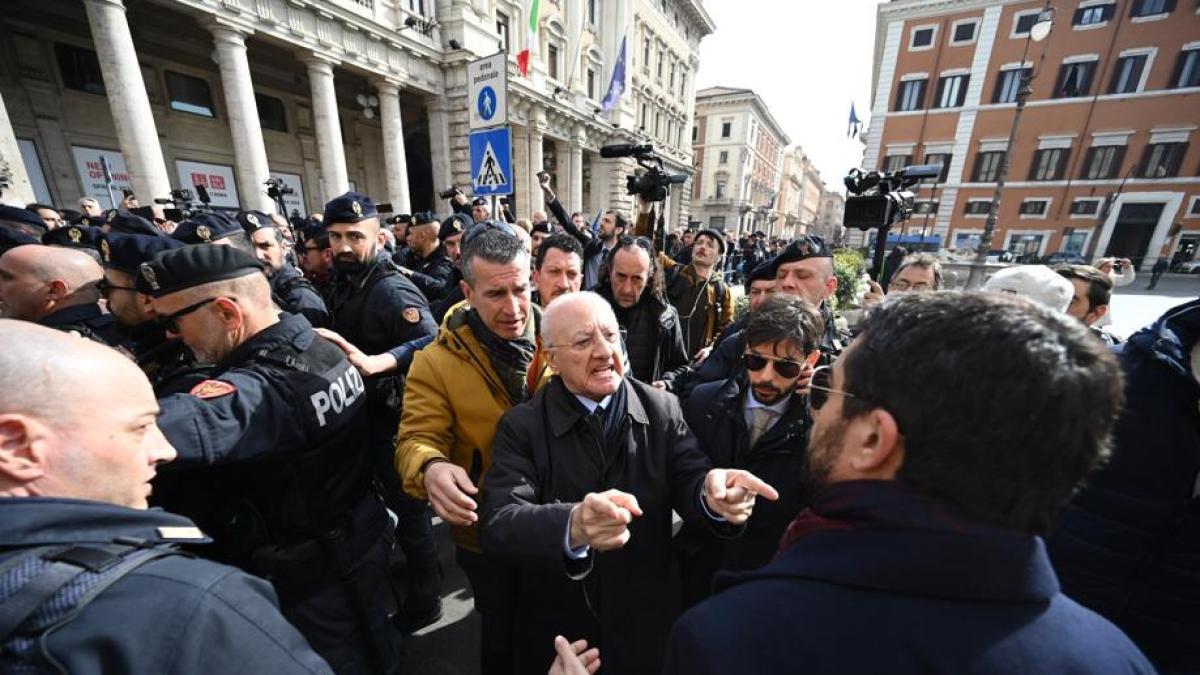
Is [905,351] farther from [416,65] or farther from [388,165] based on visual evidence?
[416,65]

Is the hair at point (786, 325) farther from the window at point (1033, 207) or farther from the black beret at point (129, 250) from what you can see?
the window at point (1033, 207)

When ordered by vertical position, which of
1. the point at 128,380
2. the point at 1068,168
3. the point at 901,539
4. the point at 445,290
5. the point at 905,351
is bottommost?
the point at 445,290

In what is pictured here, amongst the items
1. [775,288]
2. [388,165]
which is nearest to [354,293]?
[775,288]

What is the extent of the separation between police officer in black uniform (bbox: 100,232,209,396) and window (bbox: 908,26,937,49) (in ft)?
123

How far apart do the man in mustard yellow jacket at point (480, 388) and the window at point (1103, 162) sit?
3779cm

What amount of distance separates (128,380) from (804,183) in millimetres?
97175

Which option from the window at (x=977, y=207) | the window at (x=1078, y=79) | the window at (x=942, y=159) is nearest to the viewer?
the window at (x=1078, y=79)

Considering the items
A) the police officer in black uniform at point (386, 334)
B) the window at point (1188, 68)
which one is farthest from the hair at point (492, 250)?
the window at point (1188, 68)

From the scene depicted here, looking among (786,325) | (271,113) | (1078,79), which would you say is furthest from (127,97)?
(1078,79)

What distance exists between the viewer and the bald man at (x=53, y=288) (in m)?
1.96

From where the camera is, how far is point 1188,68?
23.2 metres

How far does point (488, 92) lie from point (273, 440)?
169 inches

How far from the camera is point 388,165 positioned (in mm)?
13633

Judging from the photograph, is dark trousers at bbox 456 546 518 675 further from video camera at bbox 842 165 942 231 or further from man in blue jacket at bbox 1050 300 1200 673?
video camera at bbox 842 165 942 231
